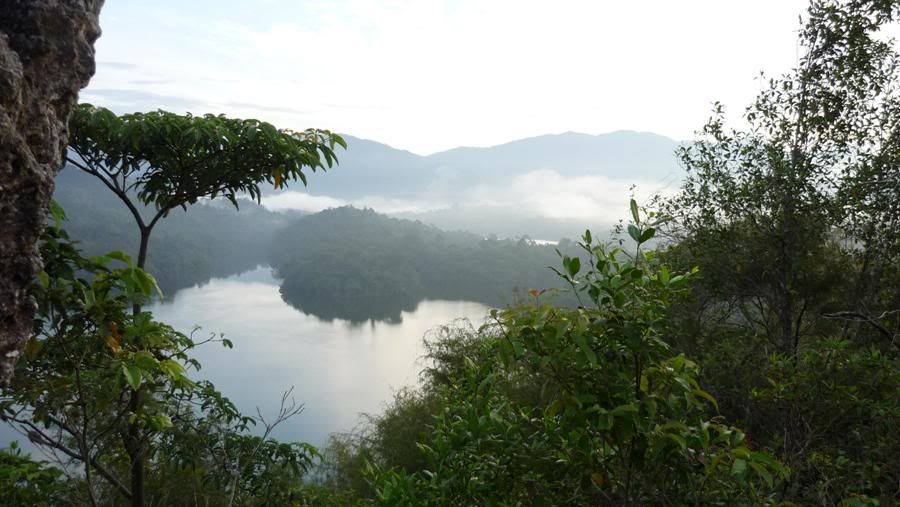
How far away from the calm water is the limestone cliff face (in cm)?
1457

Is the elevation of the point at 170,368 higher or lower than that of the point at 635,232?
lower

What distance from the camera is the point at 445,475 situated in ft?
5.49

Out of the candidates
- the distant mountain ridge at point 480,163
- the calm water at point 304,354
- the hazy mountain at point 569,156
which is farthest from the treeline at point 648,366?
the distant mountain ridge at point 480,163

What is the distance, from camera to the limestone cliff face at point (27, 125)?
1.29 m

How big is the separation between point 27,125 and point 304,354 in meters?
31.5

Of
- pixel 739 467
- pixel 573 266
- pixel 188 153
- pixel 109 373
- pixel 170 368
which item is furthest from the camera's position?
pixel 188 153

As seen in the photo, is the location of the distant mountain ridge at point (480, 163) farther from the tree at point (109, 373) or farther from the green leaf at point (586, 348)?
the green leaf at point (586, 348)

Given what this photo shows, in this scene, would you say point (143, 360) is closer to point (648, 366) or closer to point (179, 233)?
point (648, 366)

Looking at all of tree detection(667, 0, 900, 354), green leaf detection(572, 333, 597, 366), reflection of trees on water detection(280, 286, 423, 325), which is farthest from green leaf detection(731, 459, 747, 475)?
reflection of trees on water detection(280, 286, 423, 325)

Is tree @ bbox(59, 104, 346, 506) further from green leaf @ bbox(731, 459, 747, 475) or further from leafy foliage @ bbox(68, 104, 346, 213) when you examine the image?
green leaf @ bbox(731, 459, 747, 475)

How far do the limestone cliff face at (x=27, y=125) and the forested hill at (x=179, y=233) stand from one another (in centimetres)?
2696

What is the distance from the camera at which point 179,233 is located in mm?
55688

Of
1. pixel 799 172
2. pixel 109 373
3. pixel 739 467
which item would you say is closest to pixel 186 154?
pixel 109 373

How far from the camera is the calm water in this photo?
2388cm
